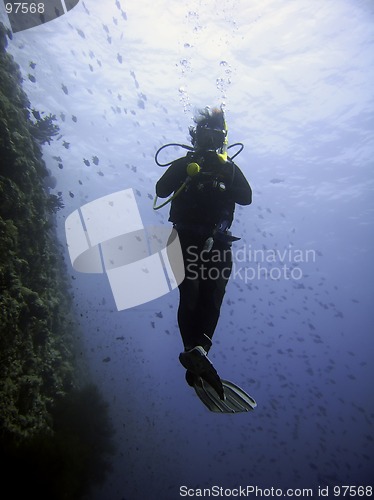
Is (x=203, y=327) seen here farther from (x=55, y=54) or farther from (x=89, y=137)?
(x=89, y=137)

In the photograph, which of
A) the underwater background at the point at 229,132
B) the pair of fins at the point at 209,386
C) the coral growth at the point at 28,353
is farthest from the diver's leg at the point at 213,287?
the underwater background at the point at 229,132

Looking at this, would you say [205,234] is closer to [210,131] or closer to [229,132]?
[210,131]

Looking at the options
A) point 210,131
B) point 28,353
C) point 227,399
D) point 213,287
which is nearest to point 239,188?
point 210,131

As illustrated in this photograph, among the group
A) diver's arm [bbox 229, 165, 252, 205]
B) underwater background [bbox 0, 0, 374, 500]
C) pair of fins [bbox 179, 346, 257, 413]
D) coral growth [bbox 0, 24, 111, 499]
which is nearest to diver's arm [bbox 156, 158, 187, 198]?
diver's arm [bbox 229, 165, 252, 205]

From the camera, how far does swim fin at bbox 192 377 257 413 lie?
3.63 meters

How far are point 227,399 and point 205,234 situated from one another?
2.17m

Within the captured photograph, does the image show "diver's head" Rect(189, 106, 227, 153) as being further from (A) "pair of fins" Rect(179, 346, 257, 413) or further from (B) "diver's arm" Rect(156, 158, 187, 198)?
(A) "pair of fins" Rect(179, 346, 257, 413)

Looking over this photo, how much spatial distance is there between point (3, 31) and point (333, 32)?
51.5 feet

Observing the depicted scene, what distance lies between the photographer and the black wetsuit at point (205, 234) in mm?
3758

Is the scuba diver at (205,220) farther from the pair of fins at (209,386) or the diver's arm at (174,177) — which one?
the pair of fins at (209,386)

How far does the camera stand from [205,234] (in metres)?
3.85

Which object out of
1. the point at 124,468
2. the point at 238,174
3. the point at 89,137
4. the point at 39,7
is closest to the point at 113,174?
the point at 89,137

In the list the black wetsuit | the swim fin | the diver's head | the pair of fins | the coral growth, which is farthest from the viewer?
the coral growth

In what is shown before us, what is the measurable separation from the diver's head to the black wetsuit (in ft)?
0.62
